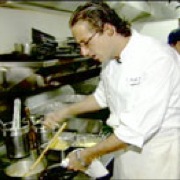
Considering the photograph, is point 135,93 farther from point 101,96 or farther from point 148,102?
point 101,96

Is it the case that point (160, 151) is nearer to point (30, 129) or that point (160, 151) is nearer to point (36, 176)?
point (36, 176)

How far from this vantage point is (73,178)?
143 cm

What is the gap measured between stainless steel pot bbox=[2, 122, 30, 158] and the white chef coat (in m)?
0.50

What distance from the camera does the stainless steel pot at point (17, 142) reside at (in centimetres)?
158

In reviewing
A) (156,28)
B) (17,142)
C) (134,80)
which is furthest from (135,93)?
(156,28)

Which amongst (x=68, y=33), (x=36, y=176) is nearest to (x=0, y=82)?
(x=36, y=176)

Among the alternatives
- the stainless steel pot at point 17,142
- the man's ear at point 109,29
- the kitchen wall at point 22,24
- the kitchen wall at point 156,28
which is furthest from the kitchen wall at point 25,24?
the kitchen wall at point 156,28

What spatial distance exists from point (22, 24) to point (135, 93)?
4.24 ft

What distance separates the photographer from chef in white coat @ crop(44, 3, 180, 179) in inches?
47.6

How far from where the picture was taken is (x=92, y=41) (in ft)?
4.24

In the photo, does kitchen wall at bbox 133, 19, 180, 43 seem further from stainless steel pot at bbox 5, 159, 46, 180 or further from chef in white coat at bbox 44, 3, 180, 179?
stainless steel pot at bbox 5, 159, 46, 180

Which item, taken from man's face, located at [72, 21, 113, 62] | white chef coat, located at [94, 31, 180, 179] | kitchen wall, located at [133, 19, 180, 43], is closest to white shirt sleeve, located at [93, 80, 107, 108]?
white chef coat, located at [94, 31, 180, 179]

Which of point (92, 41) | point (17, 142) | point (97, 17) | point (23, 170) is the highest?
point (97, 17)

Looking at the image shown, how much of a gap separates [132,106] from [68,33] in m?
1.71
